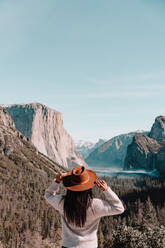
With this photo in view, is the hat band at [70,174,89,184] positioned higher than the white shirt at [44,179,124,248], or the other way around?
the hat band at [70,174,89,184]

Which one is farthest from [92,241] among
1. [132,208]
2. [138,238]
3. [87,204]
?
[132,208]

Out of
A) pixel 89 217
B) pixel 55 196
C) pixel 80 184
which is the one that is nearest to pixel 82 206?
pixel 89 217

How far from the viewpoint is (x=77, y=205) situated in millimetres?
6508

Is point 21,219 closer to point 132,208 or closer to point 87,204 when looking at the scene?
point 132,208

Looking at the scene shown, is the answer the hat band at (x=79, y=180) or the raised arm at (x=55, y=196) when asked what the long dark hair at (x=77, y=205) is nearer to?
the raised arm at (x=55, y=196)

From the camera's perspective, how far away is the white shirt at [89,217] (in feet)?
20.8

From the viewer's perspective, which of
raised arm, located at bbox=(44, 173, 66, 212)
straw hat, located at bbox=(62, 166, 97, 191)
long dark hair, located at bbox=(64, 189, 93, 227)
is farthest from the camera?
raised arm, located at bbox=(44, 173, 66, 212)

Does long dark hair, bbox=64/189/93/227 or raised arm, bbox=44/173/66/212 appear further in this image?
raised arm, bbox=44/173/66/212

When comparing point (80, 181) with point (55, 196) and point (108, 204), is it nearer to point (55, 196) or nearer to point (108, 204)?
point (108, 204)

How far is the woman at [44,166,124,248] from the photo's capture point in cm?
630

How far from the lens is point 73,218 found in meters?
6.58

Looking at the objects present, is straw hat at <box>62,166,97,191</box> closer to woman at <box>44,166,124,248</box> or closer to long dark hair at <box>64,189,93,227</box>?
woman at <box>44,166,124,248</box>

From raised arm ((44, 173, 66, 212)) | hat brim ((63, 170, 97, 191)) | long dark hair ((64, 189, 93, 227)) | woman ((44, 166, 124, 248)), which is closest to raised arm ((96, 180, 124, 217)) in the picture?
woman ((44, 166, 124, 248))

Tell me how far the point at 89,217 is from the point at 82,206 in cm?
39
